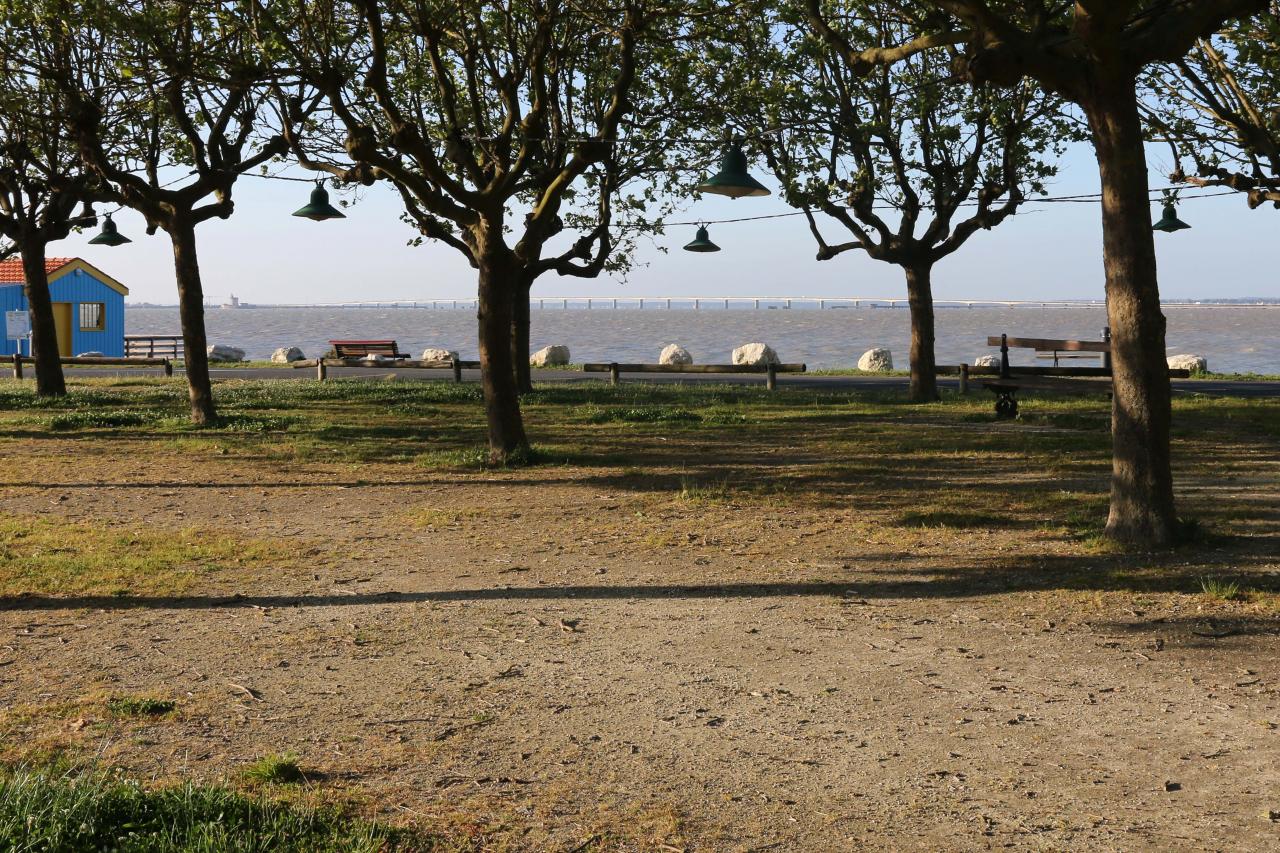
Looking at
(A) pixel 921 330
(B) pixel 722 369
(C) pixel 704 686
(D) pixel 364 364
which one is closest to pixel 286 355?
(D) pixel 364 364

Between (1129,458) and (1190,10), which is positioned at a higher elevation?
(1190,10)

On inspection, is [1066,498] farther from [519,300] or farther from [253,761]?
[519,300]

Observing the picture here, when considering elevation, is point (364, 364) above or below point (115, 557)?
above

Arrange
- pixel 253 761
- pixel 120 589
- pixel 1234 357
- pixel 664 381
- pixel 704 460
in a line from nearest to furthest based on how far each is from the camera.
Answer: pixel 253 761
pixel 120 589
pixel 704 460
pixel 664 381
pixel 1234 357

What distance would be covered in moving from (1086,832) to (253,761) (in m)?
3.17

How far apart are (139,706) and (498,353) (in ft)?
30.1

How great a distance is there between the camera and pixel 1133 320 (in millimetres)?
9078

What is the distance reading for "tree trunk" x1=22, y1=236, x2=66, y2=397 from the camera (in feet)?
75.8

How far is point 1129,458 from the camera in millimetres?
9258

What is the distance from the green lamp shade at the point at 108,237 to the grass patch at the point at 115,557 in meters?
13.6

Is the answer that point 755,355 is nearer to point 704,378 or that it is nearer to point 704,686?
point 704,378

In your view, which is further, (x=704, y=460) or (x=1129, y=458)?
(x=704, y=460)

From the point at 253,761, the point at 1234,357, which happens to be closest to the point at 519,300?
the point at 253,761

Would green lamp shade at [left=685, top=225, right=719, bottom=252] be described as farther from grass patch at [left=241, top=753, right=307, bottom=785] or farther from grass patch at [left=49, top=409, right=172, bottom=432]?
grass patch at [left=241, top=753, right=307, bottom=785]
